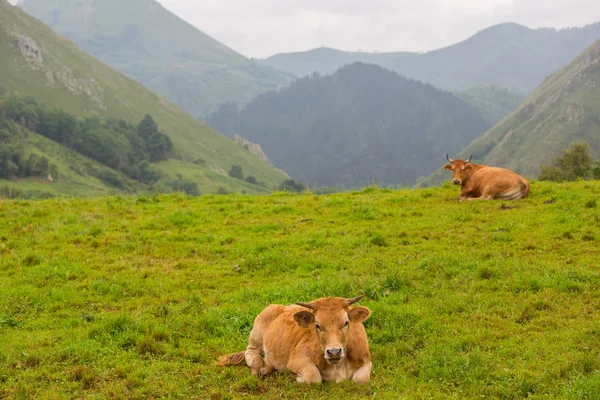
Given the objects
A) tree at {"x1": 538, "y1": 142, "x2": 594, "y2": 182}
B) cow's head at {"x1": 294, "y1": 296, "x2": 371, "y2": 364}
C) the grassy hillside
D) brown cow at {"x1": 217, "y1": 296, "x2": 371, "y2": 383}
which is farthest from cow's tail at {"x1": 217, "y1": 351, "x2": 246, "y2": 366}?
the grassy hillside

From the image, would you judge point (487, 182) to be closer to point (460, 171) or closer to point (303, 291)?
point (460, 171)

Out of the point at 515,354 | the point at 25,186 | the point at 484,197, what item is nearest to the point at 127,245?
the point at 515,354

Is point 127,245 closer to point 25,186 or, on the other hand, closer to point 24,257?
point 24,257

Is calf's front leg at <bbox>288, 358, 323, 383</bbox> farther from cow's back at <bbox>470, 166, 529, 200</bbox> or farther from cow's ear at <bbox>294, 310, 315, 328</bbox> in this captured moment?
cow's back at <bbox>470, 166, 529, 200</bbox>

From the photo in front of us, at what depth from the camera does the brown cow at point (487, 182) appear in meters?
17.7

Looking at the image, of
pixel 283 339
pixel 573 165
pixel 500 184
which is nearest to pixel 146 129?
pixel 573 165

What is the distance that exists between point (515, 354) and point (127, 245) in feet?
34.1

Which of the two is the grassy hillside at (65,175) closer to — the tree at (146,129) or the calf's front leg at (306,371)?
the tree at (146,129)

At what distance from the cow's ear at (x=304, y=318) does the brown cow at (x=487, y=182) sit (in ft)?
41.4

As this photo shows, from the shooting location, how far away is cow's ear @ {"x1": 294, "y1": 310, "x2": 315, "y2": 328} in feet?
22.7

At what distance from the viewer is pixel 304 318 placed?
22.9 feet

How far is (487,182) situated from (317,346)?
1309cm

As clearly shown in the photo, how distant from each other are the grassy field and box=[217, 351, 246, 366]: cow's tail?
0.14 metres

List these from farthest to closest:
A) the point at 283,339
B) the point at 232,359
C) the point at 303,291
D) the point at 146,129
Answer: the point at 146,129 < the point at 303,291 < the point at 232,359 < the point at 283,339
